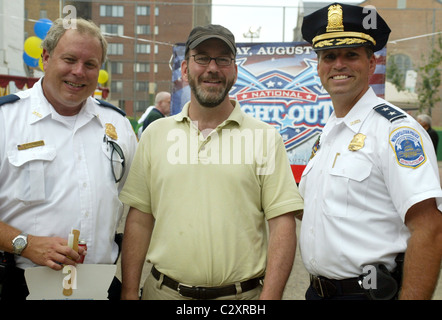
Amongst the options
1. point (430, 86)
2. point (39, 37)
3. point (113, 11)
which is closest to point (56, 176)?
point (39, 37)

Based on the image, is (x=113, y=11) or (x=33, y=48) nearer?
(x=33, y=48)

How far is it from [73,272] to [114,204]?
41 cm

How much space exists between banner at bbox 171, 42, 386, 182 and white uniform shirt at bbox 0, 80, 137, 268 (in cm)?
573

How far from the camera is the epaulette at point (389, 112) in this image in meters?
2.06

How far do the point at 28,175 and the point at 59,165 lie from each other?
0.48ft

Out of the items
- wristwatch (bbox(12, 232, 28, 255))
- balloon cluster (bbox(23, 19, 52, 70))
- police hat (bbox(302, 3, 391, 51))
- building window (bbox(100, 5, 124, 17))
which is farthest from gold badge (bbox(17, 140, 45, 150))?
building window (bbox(100, 5, 124, 17))

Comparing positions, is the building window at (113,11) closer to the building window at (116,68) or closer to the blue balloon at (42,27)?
the building window at (116,68)

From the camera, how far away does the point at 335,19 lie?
2.34m

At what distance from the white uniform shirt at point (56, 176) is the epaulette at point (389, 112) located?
1352 millimetres

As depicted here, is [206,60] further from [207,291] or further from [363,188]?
[207,291]

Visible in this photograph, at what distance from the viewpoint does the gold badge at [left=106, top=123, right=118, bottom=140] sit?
2.35 meters

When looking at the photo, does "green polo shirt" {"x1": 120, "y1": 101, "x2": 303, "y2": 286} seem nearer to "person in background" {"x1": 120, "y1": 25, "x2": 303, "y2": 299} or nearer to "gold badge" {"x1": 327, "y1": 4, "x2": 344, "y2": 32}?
"person in background" {"x1": 120, "y1": 25, "x2": 303, "y2": 299}

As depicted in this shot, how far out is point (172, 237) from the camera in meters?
2.18

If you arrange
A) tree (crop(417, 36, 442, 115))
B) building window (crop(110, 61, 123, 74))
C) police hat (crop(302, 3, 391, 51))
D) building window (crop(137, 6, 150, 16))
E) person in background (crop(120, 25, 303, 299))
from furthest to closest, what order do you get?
1. building window (crop(137, 6, 150, 16))
2. building window (crop(110, 61, 123, 74))
3. tree (crop(417, 36, 442, 115))
4. police hat (crop(302, 3, 391, 51))
5. person in background (crop(120, 25, 303, 299))
